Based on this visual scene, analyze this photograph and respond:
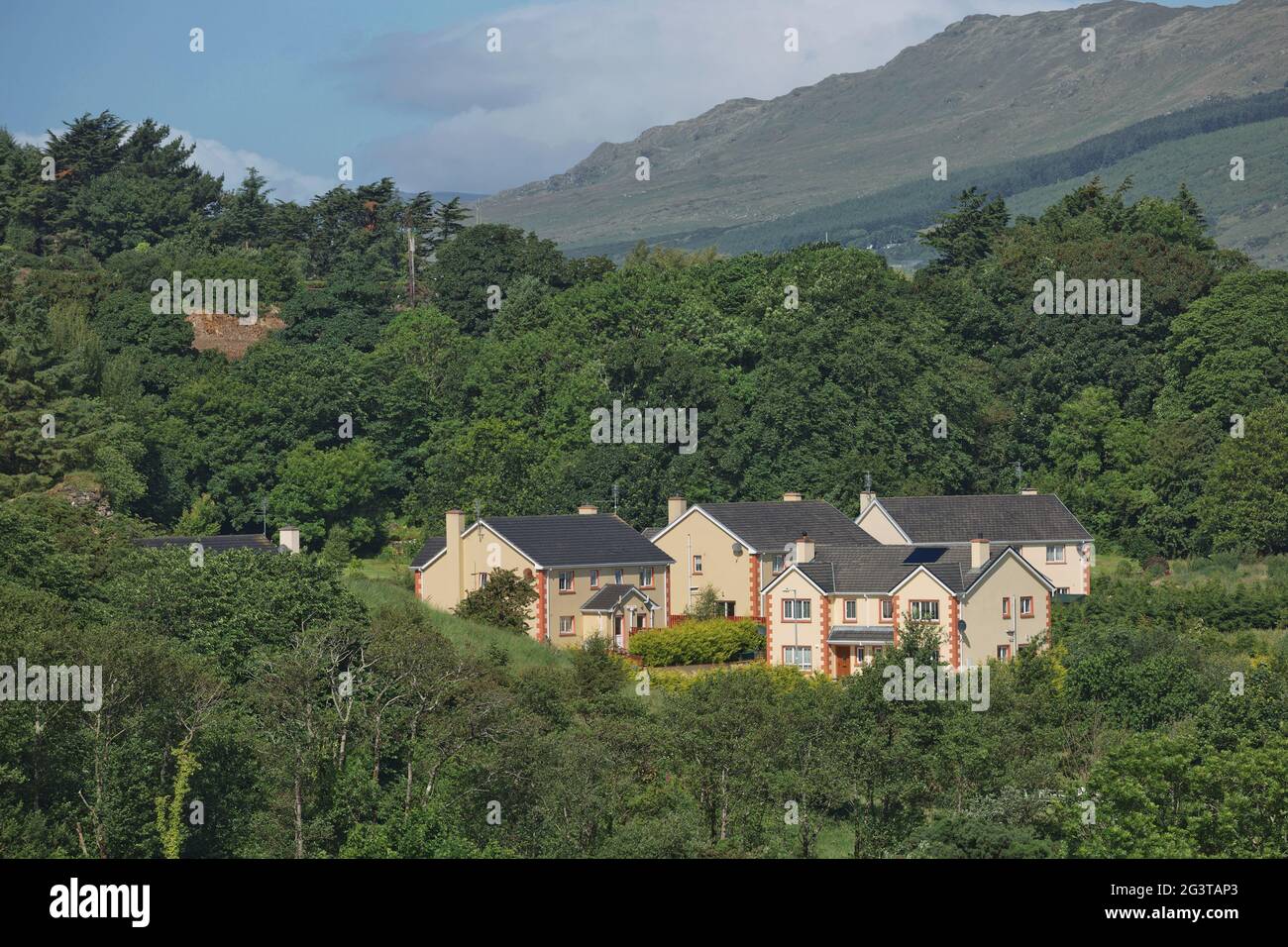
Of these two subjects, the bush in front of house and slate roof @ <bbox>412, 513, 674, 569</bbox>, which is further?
slate roof @ <bbox>412, 513, 674, 569</bbox>

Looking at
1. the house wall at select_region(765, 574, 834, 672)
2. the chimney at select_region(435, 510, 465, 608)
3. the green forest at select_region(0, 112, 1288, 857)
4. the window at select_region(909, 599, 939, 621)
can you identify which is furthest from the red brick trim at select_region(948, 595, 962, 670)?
the chimney at select_region(435, 510, 465, 608)

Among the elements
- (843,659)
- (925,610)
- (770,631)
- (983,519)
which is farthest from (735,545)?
(925,610)

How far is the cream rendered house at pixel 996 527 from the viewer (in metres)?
67.6

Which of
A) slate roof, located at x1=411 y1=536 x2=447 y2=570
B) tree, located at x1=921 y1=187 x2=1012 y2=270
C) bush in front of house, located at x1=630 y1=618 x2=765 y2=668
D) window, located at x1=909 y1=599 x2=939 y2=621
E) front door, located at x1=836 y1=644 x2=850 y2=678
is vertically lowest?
front door, located at x1=836 y1=644 x2=850 y2=678

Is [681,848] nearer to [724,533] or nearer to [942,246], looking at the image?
[724,533]

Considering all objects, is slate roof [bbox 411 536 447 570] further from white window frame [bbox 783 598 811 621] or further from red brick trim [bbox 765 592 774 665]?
white window frame [bbox 783 598 811 621]

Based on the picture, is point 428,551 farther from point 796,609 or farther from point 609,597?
point 796,609

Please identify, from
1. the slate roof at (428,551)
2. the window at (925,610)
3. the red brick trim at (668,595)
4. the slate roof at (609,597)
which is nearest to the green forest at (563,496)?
the slate roof at (428,551)

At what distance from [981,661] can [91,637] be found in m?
30.4

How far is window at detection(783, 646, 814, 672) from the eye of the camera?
191ft

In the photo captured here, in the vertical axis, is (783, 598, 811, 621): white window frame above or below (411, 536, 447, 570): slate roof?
below

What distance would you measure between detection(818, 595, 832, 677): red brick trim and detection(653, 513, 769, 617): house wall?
6.93 metres
